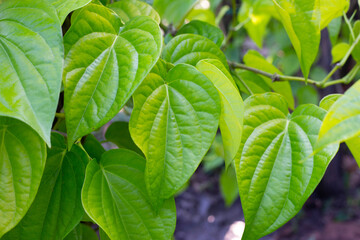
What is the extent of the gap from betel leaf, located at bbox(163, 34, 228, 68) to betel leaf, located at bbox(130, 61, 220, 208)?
8cm

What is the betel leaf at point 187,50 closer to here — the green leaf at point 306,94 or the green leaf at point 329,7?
the green leaf at point 329,7

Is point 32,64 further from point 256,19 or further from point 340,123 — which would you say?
point 256,19

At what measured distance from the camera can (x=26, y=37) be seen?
14.2 inches

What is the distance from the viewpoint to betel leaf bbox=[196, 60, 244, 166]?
1.29ft

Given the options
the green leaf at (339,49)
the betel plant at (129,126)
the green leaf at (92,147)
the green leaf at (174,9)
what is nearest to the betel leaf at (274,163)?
the betel plant at (129,126)

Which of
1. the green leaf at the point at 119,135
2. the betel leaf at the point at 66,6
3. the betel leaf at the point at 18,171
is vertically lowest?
the green leaf at the point at 119,135

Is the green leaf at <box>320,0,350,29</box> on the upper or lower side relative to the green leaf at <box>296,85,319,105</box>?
upper

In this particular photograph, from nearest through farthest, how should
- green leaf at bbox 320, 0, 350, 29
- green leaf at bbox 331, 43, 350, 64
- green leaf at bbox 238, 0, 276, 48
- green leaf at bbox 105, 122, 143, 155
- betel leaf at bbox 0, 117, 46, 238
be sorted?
betel leaf at bbox 0, 117, 46, 238 < green leaf at bbox 320, 0, 350, 29 < green leaf at bbox 105, 122, 143, 155 < green leaf at bbox 331, 43, 350, 64 < green leaf at bbox 238, 0, 276, 48

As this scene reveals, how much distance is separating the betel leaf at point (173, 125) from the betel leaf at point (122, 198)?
0.05 meters

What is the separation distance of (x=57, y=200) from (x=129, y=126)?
0.48 ft

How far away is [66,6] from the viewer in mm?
393

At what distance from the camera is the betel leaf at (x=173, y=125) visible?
1.26 feet

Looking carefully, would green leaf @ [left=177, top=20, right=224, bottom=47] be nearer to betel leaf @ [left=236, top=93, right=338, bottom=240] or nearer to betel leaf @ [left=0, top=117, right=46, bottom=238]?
betel leaf @ [left=236, top=93, right=338, bottom=240]

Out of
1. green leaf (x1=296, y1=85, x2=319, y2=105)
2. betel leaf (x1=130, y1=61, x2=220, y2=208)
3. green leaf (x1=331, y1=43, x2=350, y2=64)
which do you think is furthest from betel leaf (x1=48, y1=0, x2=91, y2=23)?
green leaf (x1=296, y1=85, x2=319, y2=105)
